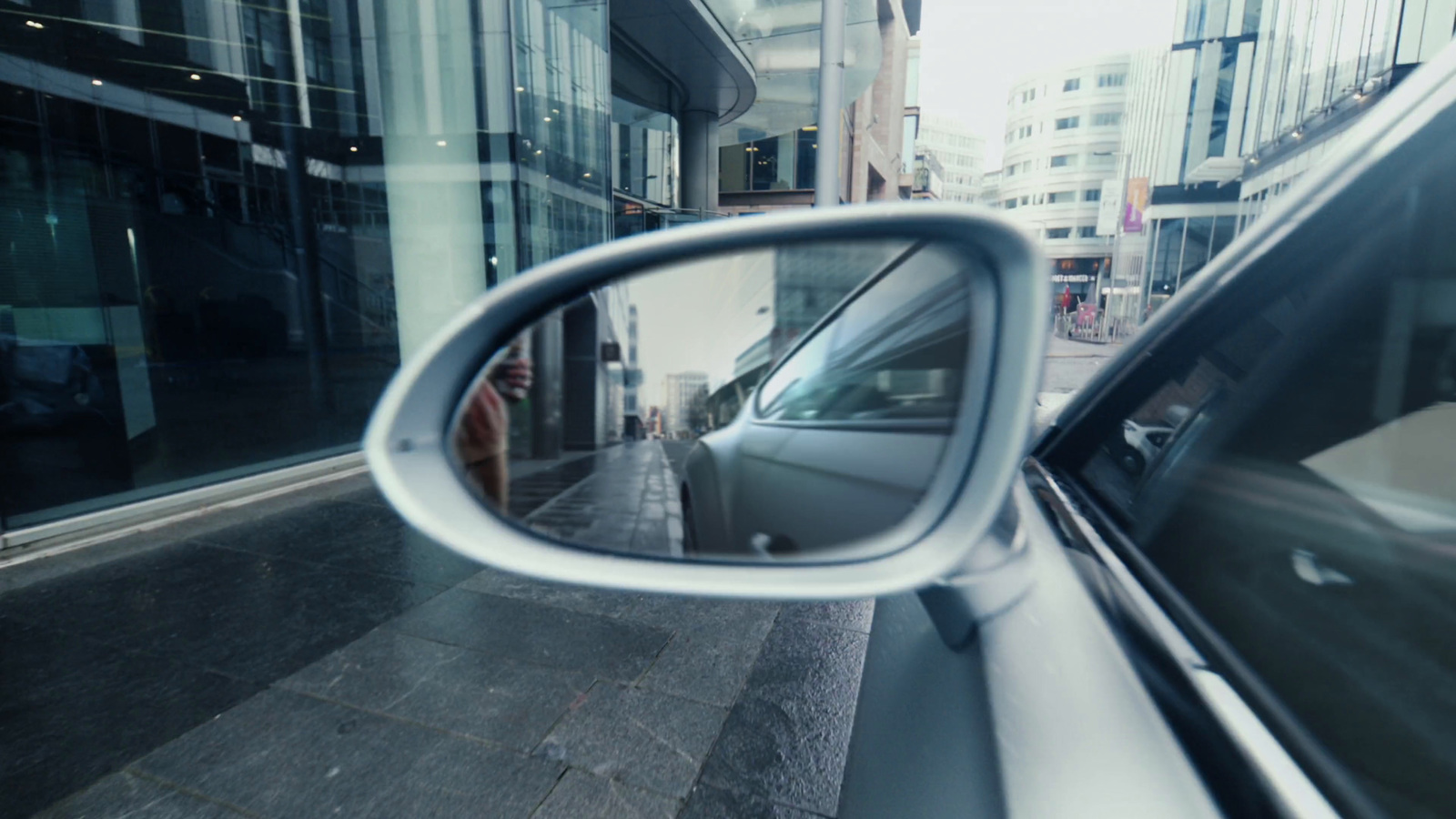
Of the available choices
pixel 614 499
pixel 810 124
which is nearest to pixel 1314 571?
pixel 614 499

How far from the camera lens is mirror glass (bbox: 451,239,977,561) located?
2.94ft

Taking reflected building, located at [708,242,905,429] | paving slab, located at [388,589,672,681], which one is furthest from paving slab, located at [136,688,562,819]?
reflected building, located at [708,242,905,429]

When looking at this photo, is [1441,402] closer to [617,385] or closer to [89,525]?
[617,385]

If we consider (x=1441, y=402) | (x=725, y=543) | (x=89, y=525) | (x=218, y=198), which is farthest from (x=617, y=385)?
(x=218, y=198)

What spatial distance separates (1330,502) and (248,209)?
27.5ft

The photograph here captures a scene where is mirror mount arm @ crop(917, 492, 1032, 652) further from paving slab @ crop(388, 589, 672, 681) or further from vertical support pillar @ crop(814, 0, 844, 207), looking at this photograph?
vertical support pillar @ crop(814, 0, 844, 207)

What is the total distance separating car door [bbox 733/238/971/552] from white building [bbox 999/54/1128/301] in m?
67.3

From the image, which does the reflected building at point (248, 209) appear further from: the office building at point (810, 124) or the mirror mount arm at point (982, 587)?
the office building at point (810, 124)

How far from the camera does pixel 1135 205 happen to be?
1060 inches

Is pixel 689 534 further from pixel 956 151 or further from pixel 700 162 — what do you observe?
pixel 956 151

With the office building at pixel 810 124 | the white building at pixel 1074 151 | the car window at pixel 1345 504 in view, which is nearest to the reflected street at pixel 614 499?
the car window at pixel 1345 504

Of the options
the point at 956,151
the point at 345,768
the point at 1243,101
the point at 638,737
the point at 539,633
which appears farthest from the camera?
the point at 956,151

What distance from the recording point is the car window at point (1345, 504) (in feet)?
2.08

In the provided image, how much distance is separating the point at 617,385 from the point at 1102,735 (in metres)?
0.71
